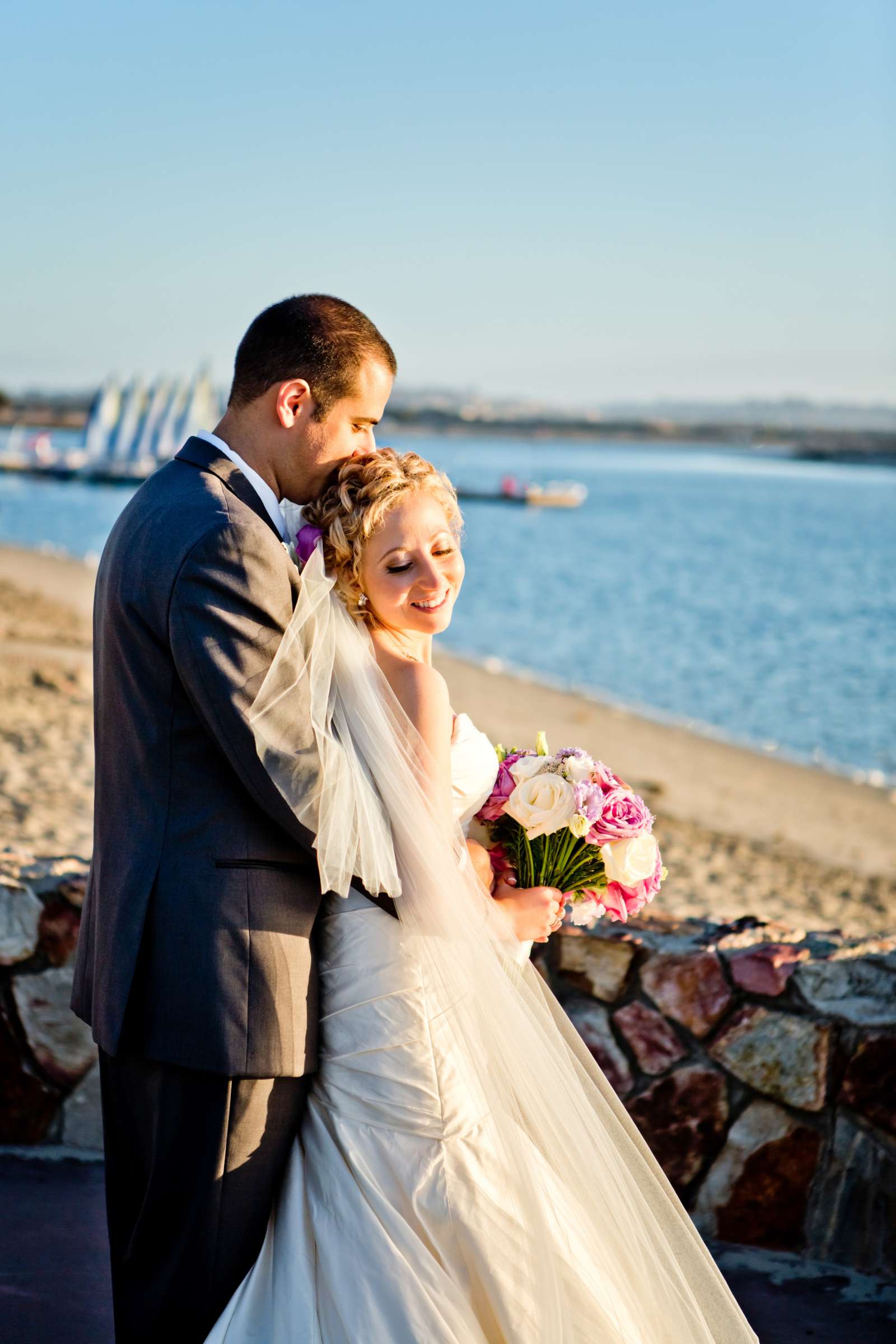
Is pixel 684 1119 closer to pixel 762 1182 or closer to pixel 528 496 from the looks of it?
pixel 762 1182

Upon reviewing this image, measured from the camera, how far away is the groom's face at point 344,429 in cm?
239

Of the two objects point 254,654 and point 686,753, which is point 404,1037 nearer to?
point 254,654

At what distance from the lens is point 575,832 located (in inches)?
97.8

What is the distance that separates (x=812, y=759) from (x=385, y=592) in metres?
13.8

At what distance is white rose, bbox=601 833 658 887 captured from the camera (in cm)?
252

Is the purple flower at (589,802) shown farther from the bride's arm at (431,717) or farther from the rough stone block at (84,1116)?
the rough stone block at (84,1116)

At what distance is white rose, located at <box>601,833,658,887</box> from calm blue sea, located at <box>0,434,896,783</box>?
8779 mm

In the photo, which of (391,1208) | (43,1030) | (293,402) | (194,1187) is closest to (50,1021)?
(43,1030)

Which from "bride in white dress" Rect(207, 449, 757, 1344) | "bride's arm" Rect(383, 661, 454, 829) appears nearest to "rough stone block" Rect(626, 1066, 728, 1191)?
"bride in white dress" Rect(207, 449, 757, 1344)

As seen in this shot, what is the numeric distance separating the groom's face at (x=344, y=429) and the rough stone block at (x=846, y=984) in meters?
1.82

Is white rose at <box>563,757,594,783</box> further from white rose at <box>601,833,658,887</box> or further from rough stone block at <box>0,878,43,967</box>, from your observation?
rough stone block at <box>0,878,43,967</box>

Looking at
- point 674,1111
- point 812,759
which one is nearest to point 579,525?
point 812,759

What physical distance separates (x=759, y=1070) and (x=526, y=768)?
50.9 inches

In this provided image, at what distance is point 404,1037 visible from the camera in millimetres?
2340
